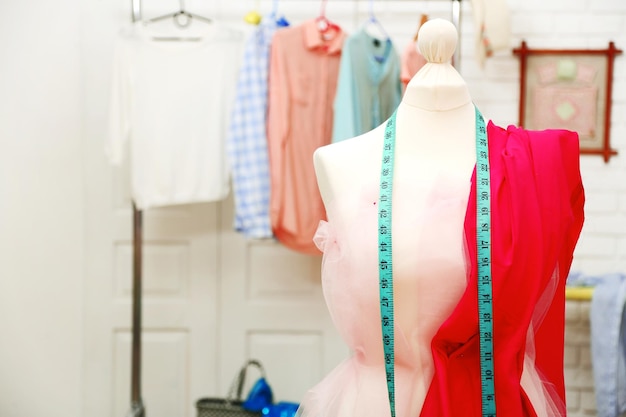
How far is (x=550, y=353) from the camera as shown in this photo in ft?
4.55

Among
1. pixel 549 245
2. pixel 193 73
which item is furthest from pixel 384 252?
pixel 193 73

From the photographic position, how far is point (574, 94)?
2.95 meters

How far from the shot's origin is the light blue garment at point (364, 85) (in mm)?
2605

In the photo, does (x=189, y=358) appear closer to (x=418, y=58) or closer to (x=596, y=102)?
(x=418, y=58)

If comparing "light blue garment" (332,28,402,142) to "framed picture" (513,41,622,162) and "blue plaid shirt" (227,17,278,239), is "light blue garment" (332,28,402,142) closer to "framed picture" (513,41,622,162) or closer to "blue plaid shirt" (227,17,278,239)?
"blue plaid shirt" (227,17,278,239)

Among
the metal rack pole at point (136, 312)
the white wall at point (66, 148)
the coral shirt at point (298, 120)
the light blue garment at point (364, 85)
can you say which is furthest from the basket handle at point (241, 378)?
the light blue garment at point (364, 85)

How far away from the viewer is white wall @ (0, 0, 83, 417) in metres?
3.01

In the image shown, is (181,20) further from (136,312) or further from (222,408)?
(222,408)

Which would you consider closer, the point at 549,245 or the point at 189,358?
the point at 549,245

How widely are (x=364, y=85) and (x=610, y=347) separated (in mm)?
1276

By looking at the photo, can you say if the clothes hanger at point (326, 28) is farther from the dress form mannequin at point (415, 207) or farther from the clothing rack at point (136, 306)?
the dress form mannequin at point (415, 207)

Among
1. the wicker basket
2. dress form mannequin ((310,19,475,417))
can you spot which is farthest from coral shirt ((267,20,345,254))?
dress form mannequin ((310,19,475,417))

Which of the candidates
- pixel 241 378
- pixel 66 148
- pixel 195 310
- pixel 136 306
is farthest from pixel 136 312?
pixel 66 148

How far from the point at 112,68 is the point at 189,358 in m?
1.25
